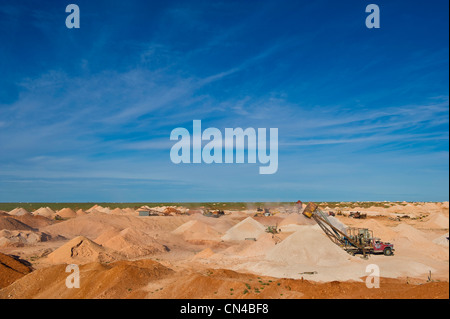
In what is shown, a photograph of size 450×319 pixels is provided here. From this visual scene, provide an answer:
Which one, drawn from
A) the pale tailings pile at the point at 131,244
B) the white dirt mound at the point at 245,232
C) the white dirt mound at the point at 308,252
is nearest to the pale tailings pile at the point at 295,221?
the white dirt mound at the point at 245,232

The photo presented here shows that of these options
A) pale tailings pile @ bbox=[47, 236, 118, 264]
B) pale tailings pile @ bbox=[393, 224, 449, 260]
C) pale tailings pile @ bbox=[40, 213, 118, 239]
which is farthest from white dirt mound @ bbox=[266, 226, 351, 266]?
pale tailings pile @ bbox=[40, 213, 118, 239]

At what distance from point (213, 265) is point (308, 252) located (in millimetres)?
8604

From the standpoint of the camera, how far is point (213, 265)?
31156mm

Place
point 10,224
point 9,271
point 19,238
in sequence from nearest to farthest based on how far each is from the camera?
point 9,271
point 19,238
point 10,224

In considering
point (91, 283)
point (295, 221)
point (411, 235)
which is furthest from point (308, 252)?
point (295, 221)

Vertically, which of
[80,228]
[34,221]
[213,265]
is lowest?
[213,265]

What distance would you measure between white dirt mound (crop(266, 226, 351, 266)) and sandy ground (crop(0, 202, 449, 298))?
85 millimetres

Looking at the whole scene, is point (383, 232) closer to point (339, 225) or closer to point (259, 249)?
point (339, 225)

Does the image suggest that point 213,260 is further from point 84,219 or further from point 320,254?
point 84,219

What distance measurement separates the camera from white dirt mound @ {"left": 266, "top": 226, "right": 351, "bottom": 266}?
96.7 ft
